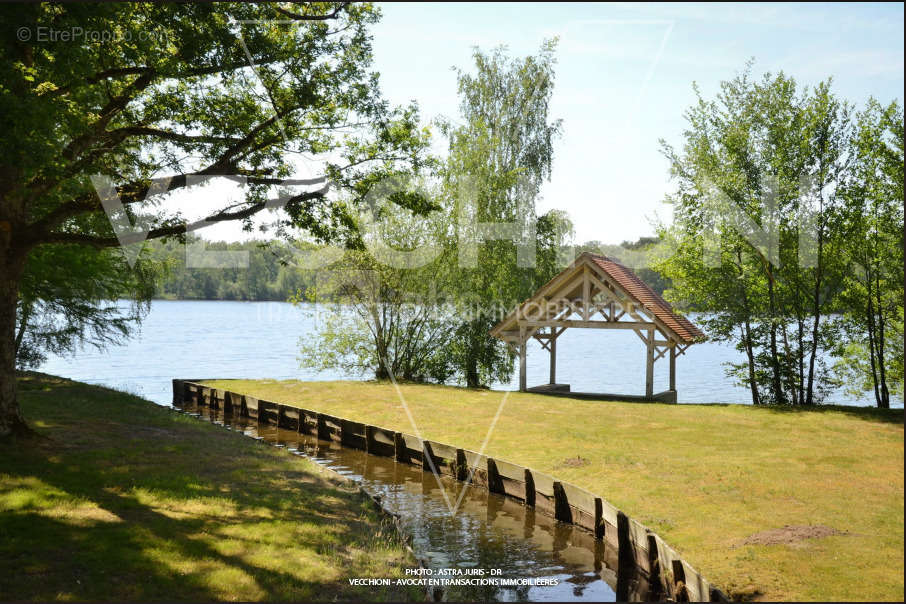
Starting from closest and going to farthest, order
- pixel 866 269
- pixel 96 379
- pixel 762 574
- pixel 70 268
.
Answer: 1. pixel 762 574
2. pixel 70 268
3. pixel 866 269
4. pixel 96 379

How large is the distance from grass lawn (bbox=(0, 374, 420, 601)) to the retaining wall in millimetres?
3248

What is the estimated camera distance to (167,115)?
13.3 meters

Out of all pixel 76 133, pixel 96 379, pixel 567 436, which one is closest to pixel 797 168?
pixel 567 436

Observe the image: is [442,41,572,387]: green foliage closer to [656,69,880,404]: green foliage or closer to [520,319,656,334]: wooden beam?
[520,319,656,334]: wooden beam

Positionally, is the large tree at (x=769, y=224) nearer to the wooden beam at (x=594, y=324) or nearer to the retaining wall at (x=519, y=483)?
the wooden beam at (x=594, y=324)

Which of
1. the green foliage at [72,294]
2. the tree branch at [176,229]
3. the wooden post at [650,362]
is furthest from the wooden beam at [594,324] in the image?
the green foliage at [72,294]

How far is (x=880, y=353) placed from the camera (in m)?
22.5

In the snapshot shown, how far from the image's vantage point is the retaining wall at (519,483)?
9.06 metres

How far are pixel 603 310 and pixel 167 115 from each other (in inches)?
617

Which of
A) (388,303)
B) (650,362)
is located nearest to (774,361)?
(650,362)

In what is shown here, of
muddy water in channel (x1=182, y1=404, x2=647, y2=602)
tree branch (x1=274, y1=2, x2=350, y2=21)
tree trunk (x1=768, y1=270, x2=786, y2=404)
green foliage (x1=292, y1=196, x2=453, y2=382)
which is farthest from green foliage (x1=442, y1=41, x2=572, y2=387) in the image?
tree branch (x1=274, y1=2, x2=350, y2=21)

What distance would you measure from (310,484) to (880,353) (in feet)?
62.6

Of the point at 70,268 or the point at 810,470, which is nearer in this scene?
the point at 810,470

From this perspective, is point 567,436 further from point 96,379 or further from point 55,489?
point 96,379
